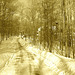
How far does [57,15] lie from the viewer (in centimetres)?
2075

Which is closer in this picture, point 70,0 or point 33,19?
point 70,0

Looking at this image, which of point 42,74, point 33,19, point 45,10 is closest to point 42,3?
point 45,10

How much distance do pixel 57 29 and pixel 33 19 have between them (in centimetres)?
729

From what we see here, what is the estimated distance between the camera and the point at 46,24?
1908 cm

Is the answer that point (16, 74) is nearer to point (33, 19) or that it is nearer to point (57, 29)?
point (57, 29)

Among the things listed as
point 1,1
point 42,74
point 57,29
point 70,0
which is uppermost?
point 1,1

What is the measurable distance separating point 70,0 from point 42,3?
5.34 meters

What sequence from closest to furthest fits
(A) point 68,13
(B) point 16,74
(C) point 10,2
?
(B) point 16,74 → (A) point 68,13 → (C) point 10,2

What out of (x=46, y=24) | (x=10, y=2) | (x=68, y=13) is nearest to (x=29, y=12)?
(x=10, y=2)

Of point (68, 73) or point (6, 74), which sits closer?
point (68, 73)

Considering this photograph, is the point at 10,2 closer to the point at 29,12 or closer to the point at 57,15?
the point at 29,12

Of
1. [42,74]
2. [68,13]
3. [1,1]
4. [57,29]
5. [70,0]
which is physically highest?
[1,1]

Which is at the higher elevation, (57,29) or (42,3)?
(42,3)

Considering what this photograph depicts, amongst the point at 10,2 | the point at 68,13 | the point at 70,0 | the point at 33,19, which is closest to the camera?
the point at 70,0
